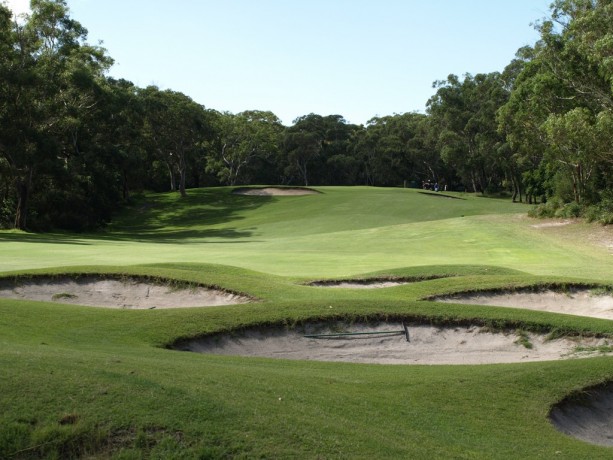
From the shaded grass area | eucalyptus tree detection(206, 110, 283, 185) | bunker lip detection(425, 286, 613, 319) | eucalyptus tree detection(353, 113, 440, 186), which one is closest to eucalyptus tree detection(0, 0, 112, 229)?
eucalyptus tree detection(206, 110, 283, 185)

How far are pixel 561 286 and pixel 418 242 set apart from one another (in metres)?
22.8

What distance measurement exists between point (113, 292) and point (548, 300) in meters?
11.5

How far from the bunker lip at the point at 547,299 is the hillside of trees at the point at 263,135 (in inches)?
787

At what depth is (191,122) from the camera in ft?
258

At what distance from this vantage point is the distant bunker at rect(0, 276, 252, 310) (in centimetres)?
1820

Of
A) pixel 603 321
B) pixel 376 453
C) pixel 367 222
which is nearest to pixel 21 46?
pixel 367 222

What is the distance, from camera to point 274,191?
283 ft

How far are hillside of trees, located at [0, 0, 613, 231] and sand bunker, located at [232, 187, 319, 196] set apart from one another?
8334 millimetres

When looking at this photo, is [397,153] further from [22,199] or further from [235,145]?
[22,199]

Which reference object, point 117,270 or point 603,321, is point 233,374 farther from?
point 117,270

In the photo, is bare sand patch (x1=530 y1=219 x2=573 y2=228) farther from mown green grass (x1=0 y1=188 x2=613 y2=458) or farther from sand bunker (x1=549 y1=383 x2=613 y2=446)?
sand bunker (x1=549 y1=383 x2=613 y2=446)

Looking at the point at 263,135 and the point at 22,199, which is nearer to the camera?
the point at 22,199

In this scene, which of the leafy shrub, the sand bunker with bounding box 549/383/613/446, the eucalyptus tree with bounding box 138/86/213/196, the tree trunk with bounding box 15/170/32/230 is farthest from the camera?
the eucalyptus tree with bounding box 138/86/213/196

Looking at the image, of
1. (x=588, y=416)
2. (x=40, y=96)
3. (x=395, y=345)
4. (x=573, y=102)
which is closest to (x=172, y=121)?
(x=40, y=96)
